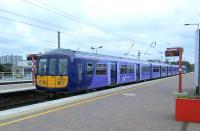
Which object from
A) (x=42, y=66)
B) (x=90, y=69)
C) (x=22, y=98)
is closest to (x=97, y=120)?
(x=42, y=66)

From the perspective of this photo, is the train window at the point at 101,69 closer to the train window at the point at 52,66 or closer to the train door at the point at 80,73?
the train door at the point at 80,73

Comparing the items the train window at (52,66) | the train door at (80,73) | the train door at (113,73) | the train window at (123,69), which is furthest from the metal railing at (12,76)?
the train door at (80,73)

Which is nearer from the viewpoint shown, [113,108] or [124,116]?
[124,116]

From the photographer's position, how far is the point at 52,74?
1853 centimetres

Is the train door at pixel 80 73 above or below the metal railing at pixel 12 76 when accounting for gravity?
above

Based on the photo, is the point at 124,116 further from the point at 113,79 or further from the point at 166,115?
the point at 113,79

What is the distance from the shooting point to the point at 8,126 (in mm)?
8672

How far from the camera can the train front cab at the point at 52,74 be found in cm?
1822

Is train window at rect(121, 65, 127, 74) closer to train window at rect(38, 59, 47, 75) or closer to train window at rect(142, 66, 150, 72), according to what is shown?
train window at rect(142, 66, 150, 72)

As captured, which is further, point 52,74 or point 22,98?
point 22,98

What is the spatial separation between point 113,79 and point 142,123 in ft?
52.5

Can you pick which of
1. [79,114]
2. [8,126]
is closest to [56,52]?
[79,114]

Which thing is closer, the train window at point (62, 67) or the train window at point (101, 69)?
the train window at point (62, 67)

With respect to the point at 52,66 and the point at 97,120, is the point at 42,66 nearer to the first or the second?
the point at 52,66
